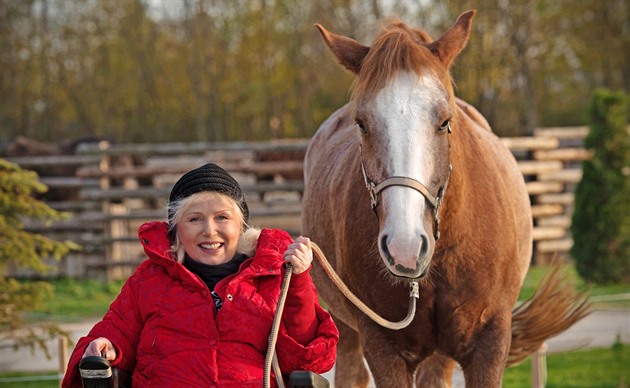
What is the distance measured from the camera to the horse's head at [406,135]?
125 inches

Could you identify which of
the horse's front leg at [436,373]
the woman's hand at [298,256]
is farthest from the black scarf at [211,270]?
the horse's front leg at [436,373]

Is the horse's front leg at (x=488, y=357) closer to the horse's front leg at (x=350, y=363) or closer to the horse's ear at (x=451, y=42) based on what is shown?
the horse's ear at (x=451, y=42)

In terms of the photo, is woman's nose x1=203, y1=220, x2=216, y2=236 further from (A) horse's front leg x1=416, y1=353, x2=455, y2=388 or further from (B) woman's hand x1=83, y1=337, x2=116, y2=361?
(A) horse's front leg x1=416, y1=353, x2=455, y2=388

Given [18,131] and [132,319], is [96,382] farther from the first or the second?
[18,131]

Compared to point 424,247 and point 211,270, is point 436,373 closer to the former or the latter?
point 424,247

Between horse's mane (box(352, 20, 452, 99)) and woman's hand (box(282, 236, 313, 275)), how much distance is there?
0.77 m

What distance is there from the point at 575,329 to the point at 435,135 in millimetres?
6984

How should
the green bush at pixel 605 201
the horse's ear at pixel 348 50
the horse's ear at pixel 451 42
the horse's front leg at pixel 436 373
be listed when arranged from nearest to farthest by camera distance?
the horse's ear at pixel 451 42
the horse's ear at pixel 348 50
the horse's front leg at pixel 436 373
the green bush at pixel 605 201

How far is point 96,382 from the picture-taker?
292 cm

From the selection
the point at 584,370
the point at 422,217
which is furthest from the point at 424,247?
the point at 584,370

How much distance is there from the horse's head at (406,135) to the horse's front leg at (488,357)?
0.68 meters

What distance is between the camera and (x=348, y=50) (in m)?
3.82

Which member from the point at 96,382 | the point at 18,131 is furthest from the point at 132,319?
the point at 18,131

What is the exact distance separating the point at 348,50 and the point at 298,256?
1.17m
